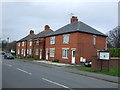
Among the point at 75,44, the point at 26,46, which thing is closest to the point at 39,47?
the point at 26,46

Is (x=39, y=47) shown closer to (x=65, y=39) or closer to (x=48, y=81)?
(x=65, y=39)

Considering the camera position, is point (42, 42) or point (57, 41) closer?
point (57, 41)

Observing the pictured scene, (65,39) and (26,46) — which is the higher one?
(65,39)

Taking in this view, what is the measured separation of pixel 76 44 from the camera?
3259 cm

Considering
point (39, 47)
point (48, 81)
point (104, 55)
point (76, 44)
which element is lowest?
point (48, 81)

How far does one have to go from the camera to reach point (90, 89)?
9844 millimetres

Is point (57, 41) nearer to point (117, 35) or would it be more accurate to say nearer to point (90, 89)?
point (90, 89)

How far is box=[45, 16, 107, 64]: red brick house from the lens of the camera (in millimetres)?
32638

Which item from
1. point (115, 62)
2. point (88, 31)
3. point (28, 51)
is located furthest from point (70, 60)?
point (28, 51)

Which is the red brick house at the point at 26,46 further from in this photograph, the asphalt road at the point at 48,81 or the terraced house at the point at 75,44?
the asphalt road at the point at 48,81

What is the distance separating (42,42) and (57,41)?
30.8 ft

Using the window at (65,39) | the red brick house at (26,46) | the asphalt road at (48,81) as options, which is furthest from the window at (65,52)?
the red brick house at (26,46)

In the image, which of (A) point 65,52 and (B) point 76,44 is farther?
(A) point 65,52

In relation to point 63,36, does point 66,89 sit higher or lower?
lower
